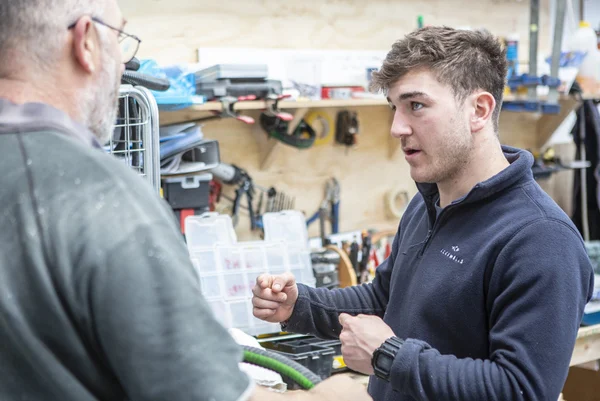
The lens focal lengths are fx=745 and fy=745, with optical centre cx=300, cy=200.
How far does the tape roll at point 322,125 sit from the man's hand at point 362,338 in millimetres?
1694

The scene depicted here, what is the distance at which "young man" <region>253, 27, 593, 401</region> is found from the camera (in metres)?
1.32

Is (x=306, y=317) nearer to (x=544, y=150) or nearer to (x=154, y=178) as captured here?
(x=154, y=178)

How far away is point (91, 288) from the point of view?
2.36 feet

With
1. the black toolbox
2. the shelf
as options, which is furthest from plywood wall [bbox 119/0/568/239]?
the black toolbox

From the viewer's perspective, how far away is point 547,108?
3.39 metres

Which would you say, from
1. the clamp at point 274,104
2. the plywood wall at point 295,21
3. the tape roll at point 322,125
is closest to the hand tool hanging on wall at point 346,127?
the tape roll at point 322,125

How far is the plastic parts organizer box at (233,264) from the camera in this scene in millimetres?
2449

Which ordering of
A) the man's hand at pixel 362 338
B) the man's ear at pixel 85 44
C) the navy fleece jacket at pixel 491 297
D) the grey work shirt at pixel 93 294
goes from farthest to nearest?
1. the man's hand at pixel 362 338
2. the navy fleece jacket at pixel 491 297
3. the man's ear at pixel 85 44
4. the grey work shirt at pixel 93 294

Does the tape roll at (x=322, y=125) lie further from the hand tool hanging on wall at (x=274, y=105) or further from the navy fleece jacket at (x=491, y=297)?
the navy fleece jacket at (x=491, y=297)

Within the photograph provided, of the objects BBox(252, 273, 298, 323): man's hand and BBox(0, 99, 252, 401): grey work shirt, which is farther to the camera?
BBox(252, 273, 298, 323): man's hand

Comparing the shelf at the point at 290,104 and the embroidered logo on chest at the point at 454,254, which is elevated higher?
the shelf at the point at 290,104

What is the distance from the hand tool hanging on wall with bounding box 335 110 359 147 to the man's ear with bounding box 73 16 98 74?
7.66 ft

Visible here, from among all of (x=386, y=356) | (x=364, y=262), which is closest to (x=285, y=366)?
(x=386, y=356)

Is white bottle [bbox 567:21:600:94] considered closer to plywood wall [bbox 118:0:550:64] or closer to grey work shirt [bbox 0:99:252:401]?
plywood wall [bbox 118:0:550:64]
